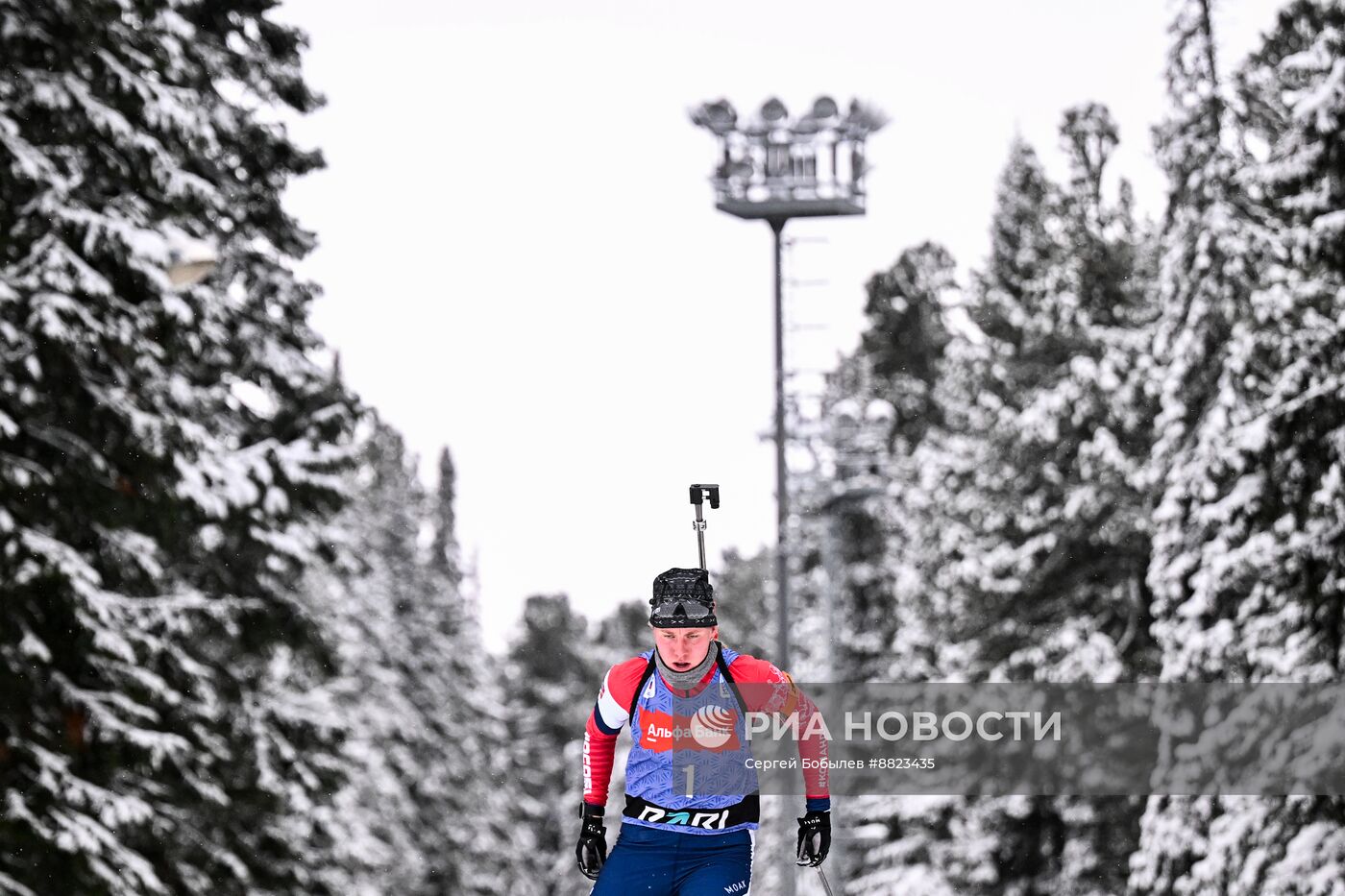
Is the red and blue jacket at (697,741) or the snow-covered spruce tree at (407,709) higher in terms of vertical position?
the red and blue jacket at (697,741)

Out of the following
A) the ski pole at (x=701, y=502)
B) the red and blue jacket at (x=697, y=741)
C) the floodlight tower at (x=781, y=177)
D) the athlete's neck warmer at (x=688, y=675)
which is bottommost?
the red and blue jacket at (x=697, y=741)

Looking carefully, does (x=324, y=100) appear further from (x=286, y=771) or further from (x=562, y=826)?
(x=562, y=826)

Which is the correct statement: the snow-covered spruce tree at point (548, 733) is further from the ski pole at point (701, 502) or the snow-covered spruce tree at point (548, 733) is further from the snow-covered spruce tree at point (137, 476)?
the ski pole at point (701, 502)

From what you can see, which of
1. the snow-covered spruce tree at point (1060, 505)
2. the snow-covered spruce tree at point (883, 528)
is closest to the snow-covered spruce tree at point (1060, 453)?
the snow-covered spruce tree at point (1060, 505)

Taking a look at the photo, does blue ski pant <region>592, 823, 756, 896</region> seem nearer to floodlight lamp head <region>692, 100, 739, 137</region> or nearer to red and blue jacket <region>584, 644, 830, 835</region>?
red and blue jacket <region>584, 644, 830, 835</region>

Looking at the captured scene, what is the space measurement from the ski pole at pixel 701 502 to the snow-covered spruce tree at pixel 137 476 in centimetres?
614

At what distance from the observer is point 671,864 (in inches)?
284

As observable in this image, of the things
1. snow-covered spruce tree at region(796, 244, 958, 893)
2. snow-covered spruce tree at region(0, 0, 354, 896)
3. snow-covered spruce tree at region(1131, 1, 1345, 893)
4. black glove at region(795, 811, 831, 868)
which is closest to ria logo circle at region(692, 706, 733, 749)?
black glove at region(795, 811, 831, 868)

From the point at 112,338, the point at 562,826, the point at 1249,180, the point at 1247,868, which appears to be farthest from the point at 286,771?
the point at 562,826

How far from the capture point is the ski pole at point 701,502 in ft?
24.2

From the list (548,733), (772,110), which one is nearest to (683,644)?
(772,110)

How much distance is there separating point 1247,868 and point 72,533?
1081 cm

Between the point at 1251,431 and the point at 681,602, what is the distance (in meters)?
11.0

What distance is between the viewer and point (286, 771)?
18.0 meters
